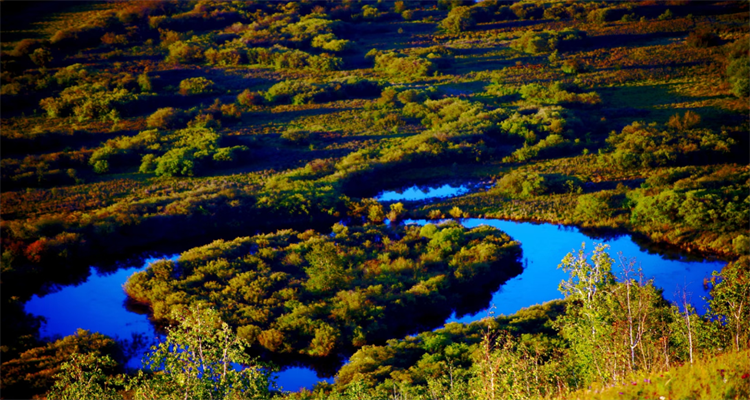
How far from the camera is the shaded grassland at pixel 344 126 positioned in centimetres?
4503

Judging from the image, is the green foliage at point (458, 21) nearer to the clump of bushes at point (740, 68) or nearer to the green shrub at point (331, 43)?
the green shrub at point (331, 43)

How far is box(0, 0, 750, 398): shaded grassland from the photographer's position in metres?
45.0

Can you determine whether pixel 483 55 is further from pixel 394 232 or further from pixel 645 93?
pixel 394 232

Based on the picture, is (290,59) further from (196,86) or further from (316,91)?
(316,91)

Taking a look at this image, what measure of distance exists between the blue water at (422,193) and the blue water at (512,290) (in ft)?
32.7

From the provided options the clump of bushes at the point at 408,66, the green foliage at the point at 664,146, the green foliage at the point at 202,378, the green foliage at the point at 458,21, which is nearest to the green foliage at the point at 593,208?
the green foliage at the point at 664,146

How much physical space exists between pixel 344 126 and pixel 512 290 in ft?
127

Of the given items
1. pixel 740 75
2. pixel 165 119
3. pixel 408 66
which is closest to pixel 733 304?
pixel 740 75

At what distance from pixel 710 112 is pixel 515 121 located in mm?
22076

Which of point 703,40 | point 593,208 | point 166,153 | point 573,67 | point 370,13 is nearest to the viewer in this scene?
point 593,208

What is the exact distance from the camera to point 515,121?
66.9m

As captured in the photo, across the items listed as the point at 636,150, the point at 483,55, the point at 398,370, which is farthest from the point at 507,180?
the point at 483,55

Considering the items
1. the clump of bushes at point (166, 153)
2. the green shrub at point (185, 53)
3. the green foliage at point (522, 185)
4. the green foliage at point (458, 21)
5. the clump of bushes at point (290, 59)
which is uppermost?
the green foliage at point (458, 21)

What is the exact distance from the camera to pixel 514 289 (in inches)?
1465
